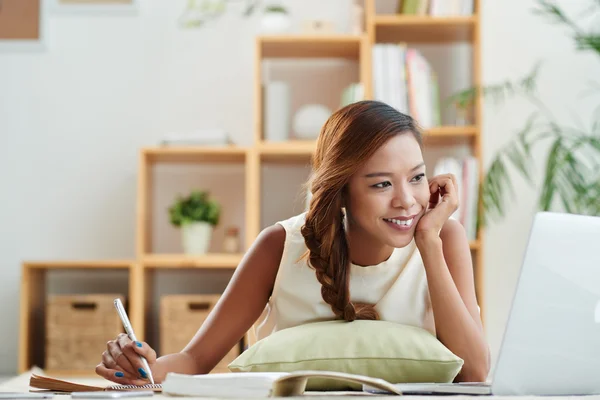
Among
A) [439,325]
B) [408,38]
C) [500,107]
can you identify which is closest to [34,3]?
[408,38]

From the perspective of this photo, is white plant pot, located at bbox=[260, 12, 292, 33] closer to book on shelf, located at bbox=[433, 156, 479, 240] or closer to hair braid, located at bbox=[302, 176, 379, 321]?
book on shelf, located at bbox=[433, 156, 479, 240]

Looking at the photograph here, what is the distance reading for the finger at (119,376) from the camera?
1292mm

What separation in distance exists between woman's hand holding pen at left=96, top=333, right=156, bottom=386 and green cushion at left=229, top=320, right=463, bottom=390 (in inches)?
6.3

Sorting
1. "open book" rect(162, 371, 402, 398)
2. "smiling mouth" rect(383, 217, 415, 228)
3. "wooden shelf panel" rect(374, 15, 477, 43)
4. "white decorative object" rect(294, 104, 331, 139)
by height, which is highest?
"wooden shelf panel" rect(374, 15, 477, 43)

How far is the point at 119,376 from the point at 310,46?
2173 millimetres

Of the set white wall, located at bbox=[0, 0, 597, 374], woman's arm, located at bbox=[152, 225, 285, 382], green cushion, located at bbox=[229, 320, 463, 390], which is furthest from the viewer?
white wall, located at bbox=[0, 0, 597, 374]

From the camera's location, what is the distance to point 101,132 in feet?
11.4

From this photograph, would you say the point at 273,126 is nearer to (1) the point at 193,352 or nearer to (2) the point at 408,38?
(2) the point at 408,38

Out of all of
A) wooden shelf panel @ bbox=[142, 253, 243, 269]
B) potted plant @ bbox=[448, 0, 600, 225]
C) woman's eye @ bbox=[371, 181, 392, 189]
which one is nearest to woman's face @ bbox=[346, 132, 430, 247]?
woman's eye @ bbox=[371, 181, 392, 189]

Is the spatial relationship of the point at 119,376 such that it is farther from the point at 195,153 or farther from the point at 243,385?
the point at 195,153

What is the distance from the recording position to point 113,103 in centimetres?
347

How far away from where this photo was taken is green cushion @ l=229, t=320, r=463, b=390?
47.5 inches

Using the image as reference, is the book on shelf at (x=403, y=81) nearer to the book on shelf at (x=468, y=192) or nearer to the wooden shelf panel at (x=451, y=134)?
the wooden shelf panel at (x=451, y=134)

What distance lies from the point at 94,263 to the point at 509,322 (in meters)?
2.39
